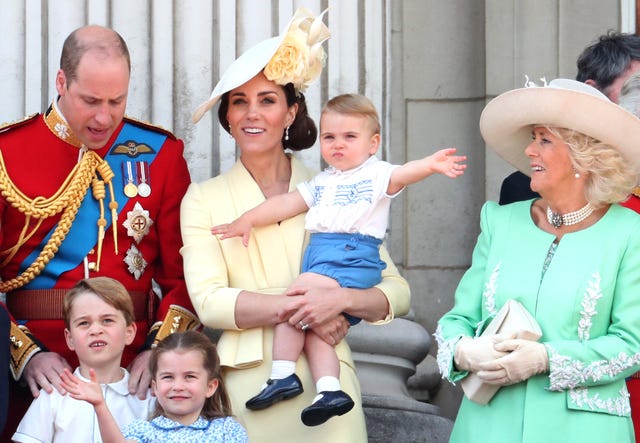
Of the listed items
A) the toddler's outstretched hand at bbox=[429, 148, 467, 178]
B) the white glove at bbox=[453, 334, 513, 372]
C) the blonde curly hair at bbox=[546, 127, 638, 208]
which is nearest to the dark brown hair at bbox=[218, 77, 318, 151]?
the toddler's outstretched hand at bbox=[429, 148, 467, 178]

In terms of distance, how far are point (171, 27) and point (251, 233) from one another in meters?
1.30

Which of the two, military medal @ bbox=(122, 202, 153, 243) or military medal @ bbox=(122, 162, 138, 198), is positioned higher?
military medal @ bbox=(122, 162, 138, 198)

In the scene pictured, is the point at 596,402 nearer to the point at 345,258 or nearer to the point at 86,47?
the point at 345,258

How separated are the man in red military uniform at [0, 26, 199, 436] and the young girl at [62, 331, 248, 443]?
0.39 m

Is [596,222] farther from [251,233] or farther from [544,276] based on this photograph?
[251,233]

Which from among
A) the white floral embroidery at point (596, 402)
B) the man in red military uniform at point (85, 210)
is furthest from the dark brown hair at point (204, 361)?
the white floral embroidery at point (596, 402)

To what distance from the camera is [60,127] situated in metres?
5.88

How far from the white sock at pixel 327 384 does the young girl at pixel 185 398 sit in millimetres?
290

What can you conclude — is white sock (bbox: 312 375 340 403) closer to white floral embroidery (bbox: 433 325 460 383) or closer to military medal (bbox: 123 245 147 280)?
white floral embroidery (bbox: 433 325 460 383)

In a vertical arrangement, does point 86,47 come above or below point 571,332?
above

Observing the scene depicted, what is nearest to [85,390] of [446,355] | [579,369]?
[446,355]

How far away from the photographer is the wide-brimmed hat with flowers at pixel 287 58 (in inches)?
228

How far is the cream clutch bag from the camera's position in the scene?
511 cm

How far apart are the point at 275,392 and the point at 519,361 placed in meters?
0.78
